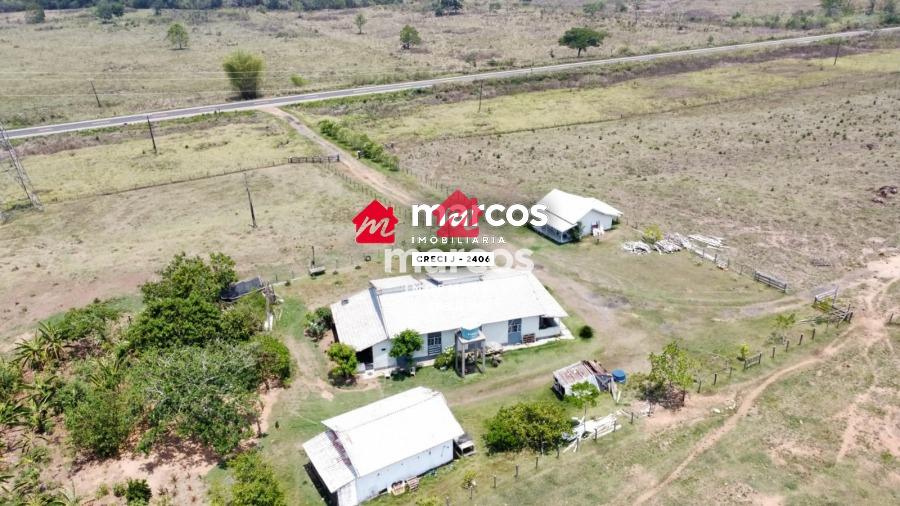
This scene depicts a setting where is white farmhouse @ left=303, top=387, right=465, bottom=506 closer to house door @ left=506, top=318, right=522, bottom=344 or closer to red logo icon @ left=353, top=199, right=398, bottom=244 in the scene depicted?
house door @ left=506, top=318, right=522, bottom=344

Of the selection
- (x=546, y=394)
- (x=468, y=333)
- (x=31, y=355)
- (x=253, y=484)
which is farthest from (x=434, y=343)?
(x=31, y=355)

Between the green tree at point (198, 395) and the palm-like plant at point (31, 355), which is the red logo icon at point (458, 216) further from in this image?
the palm-like plant at point (31, 355)

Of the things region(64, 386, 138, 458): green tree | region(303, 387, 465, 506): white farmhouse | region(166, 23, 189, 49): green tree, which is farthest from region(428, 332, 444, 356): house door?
region(166, 23, 189, 49): green tree

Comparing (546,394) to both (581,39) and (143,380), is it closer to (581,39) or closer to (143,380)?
(143,380)

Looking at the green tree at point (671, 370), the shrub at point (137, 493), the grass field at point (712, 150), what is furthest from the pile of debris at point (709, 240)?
the shrub at point (137, 493)

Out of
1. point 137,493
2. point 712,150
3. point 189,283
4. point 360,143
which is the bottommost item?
point 137,493
